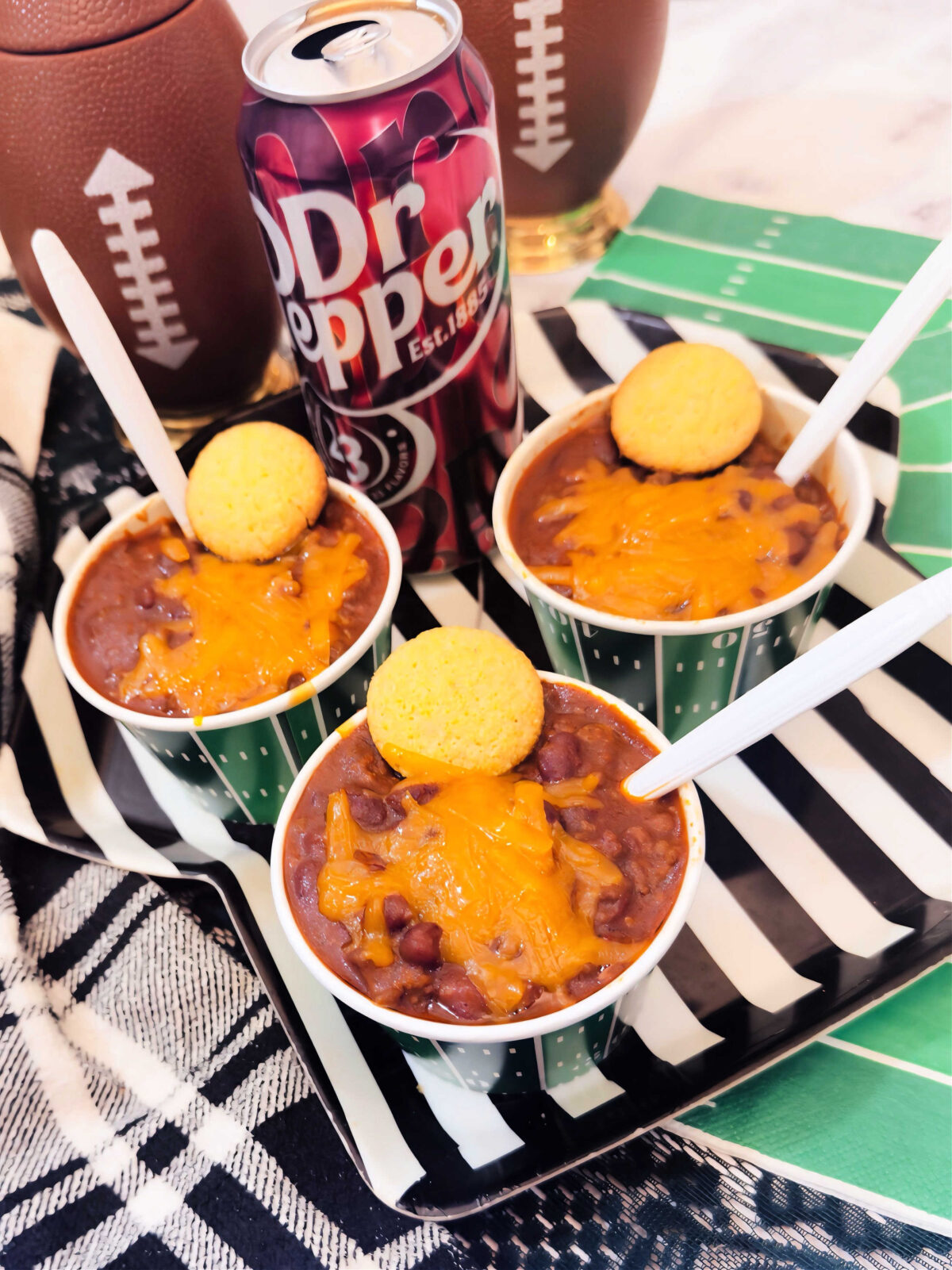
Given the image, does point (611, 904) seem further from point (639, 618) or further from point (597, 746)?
point (639, 618)

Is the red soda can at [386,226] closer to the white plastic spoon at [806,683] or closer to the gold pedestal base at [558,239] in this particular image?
the white plastic spoon at [806,683]

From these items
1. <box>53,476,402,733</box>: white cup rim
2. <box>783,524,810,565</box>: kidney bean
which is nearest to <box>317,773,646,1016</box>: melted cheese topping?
<box>53,476,402,733</box>: white cup rim

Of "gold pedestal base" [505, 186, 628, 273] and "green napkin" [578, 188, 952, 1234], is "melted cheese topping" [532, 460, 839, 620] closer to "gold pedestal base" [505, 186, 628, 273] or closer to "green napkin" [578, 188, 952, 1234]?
"green napkin" [578, 188, 952, 1234]

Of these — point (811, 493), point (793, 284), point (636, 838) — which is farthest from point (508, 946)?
point (793, 284)

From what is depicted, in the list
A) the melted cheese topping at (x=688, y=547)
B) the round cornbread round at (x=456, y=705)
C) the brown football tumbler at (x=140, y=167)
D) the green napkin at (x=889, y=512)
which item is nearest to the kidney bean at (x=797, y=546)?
the melted cheese topping at (x=688, y=547)

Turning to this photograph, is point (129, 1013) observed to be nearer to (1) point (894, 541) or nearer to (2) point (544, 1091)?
(2) point (544, 1091)

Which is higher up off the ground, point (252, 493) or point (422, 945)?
point (252, 493)
